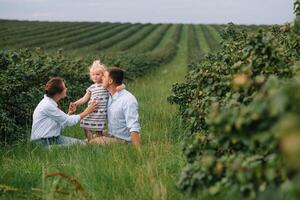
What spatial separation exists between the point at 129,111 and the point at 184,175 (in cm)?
437

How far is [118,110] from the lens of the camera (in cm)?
747

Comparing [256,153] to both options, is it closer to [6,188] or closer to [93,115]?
[6,188]

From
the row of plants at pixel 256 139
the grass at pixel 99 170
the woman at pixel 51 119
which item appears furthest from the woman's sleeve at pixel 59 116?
the row of plants at pixel 256 139

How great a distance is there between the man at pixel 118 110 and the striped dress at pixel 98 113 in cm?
23

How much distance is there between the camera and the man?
7.32m

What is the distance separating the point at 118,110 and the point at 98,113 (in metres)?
0.61

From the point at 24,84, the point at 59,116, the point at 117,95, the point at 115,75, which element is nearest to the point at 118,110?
the point at 117,95

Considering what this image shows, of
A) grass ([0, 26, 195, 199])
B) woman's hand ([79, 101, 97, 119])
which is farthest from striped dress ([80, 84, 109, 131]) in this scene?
grass ([0, 26, 195, 199])

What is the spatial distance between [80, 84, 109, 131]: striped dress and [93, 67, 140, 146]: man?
0.23m

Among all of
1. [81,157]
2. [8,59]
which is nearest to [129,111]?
[81,157]

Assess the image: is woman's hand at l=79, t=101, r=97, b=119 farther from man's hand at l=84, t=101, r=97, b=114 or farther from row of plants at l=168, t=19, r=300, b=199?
row of plants at l=168, t=19, r=300, b=199

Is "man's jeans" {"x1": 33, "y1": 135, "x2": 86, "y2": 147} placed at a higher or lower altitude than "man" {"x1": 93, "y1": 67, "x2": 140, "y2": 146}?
lower

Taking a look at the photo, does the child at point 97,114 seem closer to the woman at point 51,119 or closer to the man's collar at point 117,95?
the man's collar at point 117,95

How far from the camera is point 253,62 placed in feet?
13.3
